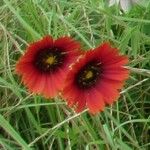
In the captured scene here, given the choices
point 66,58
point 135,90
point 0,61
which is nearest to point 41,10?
point 0,61

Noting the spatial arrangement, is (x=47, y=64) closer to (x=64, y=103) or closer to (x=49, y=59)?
(x=49, y=59)

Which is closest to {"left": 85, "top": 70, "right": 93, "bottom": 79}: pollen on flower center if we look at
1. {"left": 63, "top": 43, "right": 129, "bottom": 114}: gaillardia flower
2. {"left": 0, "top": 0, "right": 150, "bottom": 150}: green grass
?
{"left": 63, "top": 43, "right": 129, "bottom": 114}: gaillardia flower

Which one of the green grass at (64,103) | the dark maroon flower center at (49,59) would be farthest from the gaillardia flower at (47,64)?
the green grass at (64,103)

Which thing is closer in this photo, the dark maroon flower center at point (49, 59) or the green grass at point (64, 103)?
the dark maroon flower center at point (49, 59)

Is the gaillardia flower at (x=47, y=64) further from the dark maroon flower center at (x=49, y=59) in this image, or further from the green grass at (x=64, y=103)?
the green grass at (x=64, y=103)

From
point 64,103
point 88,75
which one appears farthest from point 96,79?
point 64,103

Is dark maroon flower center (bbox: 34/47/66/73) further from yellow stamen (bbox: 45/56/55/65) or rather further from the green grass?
the green grass
